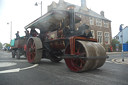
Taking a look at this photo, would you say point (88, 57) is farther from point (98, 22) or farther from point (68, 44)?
point (98, 22)

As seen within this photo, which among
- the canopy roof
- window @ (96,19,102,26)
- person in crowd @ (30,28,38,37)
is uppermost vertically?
window @ (96,19,102,26)

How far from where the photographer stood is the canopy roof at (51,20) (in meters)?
5.65

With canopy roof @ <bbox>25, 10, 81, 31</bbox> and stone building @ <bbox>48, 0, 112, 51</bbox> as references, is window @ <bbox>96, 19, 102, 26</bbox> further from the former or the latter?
canopy roof @ <bbox>25, 10, 81, 31</bbox>

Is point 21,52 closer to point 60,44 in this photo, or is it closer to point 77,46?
point 60,44

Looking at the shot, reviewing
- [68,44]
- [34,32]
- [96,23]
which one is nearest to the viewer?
[68,44]

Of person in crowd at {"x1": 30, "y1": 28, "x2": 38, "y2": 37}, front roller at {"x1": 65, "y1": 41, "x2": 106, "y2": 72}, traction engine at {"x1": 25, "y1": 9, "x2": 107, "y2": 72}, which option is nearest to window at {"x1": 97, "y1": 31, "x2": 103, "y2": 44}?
traction engine at {"x1": 25, "y1": 9, "x2": 107, "y2": 72}

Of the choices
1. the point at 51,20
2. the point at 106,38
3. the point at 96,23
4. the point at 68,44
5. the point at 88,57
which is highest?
the point at 96,23

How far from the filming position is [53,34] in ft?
20.0

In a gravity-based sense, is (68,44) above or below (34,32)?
below

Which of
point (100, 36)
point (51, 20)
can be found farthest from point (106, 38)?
point (51, 20)

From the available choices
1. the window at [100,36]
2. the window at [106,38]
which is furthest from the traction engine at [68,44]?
the window at [106,38]

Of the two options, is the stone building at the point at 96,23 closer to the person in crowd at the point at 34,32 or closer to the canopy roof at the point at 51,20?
the person in crowd at the point at 34,32

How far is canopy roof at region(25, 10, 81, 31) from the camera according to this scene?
565 cm

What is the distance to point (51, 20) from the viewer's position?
251 inches
